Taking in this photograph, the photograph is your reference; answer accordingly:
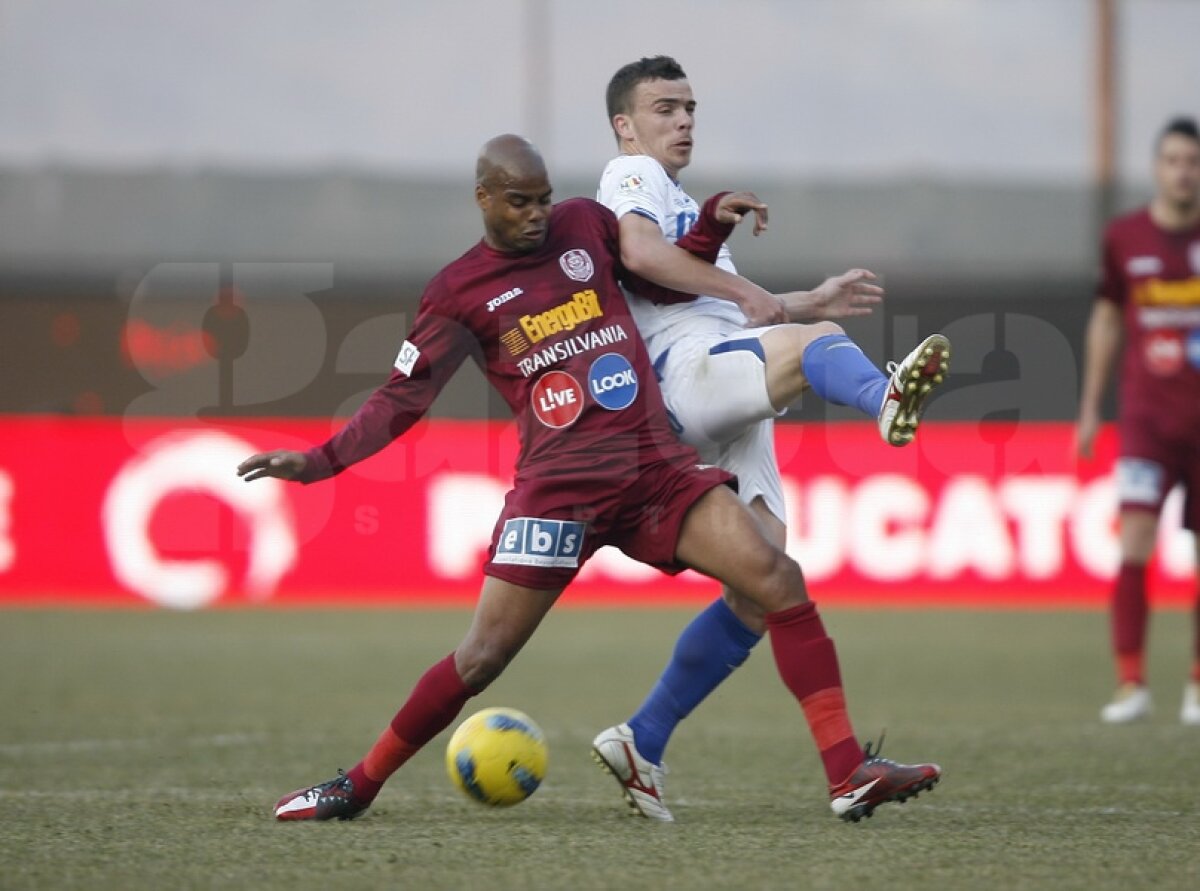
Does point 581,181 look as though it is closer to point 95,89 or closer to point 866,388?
point 95,89

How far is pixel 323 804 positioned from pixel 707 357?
1.61 metres

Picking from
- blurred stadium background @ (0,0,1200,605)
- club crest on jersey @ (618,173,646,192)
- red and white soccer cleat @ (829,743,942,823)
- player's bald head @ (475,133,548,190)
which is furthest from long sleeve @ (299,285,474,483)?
blurred stadium background @ (0,0,1200,605)

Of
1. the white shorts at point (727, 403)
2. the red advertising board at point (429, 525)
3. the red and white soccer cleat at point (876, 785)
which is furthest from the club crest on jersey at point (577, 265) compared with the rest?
the red advertising board at point (429, 525)

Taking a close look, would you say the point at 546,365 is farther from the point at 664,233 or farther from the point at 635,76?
the point at 635,76

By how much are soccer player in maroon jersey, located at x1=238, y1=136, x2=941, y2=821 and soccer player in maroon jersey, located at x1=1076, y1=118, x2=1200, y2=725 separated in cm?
370

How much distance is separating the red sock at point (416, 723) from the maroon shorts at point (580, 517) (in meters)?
0.33

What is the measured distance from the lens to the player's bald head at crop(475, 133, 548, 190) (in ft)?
15.4


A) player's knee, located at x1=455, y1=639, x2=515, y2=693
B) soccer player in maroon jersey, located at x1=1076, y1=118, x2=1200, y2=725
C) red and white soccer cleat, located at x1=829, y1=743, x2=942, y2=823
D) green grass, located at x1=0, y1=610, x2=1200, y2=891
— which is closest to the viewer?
green grass, located at x1=0, y1=610, x2=1200, y2=891

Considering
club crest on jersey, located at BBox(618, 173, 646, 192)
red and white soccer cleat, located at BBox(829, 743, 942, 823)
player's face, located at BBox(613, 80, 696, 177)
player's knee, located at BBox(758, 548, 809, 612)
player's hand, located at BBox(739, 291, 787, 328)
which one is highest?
player's face, located at BBox(613, 80, 696, 177)

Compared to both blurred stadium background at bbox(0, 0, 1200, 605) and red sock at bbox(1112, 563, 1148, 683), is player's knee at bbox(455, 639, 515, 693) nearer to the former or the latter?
red sock at bbox(1112, 563, 1148, 683)

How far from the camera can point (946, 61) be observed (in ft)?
57.7

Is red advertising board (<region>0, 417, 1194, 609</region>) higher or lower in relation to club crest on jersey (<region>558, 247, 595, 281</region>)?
lower

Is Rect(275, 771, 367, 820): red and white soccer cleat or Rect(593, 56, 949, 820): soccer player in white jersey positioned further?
Rect(275, 771, 367, 820): red and white soccer cleat

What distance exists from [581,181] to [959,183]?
3603 millimetres
